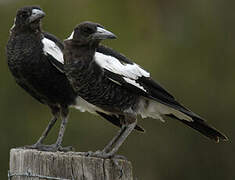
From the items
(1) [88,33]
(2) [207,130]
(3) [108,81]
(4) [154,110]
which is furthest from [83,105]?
(2) [207,130]

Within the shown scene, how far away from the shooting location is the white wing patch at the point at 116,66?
Result: 664 centimetres

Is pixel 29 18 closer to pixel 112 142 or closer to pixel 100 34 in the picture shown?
pixel 100 34

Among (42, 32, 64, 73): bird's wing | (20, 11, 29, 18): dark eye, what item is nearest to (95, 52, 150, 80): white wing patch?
(42, 32, 64, 73): bird's wing

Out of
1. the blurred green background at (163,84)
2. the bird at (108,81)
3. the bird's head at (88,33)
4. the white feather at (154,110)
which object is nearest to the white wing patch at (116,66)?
the bird at (108,81)

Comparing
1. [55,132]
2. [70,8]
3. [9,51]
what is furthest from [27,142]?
[9,51]

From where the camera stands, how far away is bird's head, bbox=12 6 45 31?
23.9 feet

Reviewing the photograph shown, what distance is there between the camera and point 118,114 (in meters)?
7.04

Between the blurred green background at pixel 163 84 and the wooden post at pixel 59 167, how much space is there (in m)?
6.61

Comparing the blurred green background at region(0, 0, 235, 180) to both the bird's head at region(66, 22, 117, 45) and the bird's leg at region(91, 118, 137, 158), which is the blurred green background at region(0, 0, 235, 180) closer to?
the bird's leg at region(91, 118, 137, 158)

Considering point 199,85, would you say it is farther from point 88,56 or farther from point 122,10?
point 88,56

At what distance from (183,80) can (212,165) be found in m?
1.75

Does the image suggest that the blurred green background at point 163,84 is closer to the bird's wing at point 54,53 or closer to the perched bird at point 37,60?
the perched bird at point 37,60

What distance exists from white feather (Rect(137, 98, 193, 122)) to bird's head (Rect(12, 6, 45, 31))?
4.19 ft

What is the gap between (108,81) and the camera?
6727 millimetres
